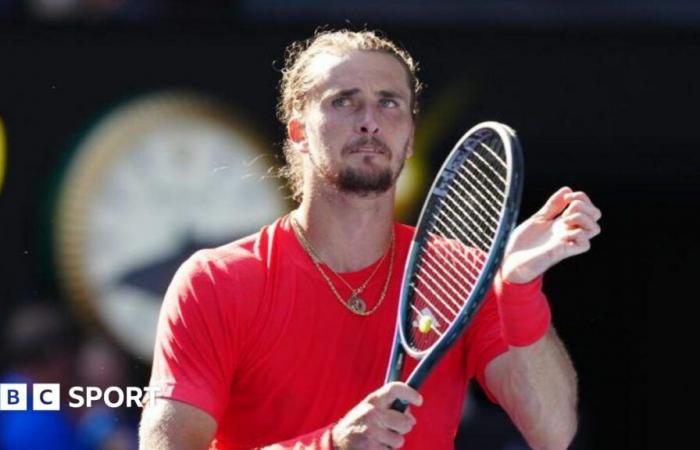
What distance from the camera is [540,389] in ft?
10.7

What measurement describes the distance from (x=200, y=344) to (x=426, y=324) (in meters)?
0.43

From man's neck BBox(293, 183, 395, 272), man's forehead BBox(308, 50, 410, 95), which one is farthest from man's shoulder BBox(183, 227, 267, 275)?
man's forehead BBox(308, 50, 410, 95)

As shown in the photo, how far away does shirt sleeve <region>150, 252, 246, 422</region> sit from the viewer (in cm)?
321

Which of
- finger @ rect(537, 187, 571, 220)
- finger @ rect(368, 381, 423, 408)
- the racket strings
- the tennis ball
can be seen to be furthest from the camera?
the racket strings

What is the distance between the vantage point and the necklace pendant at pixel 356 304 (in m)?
3.36

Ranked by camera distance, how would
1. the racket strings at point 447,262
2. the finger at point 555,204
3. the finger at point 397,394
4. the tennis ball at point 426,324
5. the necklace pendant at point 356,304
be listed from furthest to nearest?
the necklace pendant at point 356,304 → the racket strings at point 447,262 → the tennis ball at point 426,324 → the finger at point 555,204 → the finger at point 397,394

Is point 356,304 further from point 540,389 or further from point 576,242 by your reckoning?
point 576,242

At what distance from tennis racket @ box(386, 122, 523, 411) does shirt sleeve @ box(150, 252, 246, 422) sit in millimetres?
326

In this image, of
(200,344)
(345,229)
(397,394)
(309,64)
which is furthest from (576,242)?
(309,64)

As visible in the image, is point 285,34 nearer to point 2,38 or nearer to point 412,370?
point 2,38

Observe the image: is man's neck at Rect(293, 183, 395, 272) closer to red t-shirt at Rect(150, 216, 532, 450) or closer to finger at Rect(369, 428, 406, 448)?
red t-shirt at Rect(150, 216, 532, 450)

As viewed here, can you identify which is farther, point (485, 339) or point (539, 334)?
point (485, 339)

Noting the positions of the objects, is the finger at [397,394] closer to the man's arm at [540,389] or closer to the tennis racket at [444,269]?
the tennis racket at [444,269]

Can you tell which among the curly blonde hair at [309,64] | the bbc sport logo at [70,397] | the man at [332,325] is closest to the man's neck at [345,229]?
the man at [332,325]
